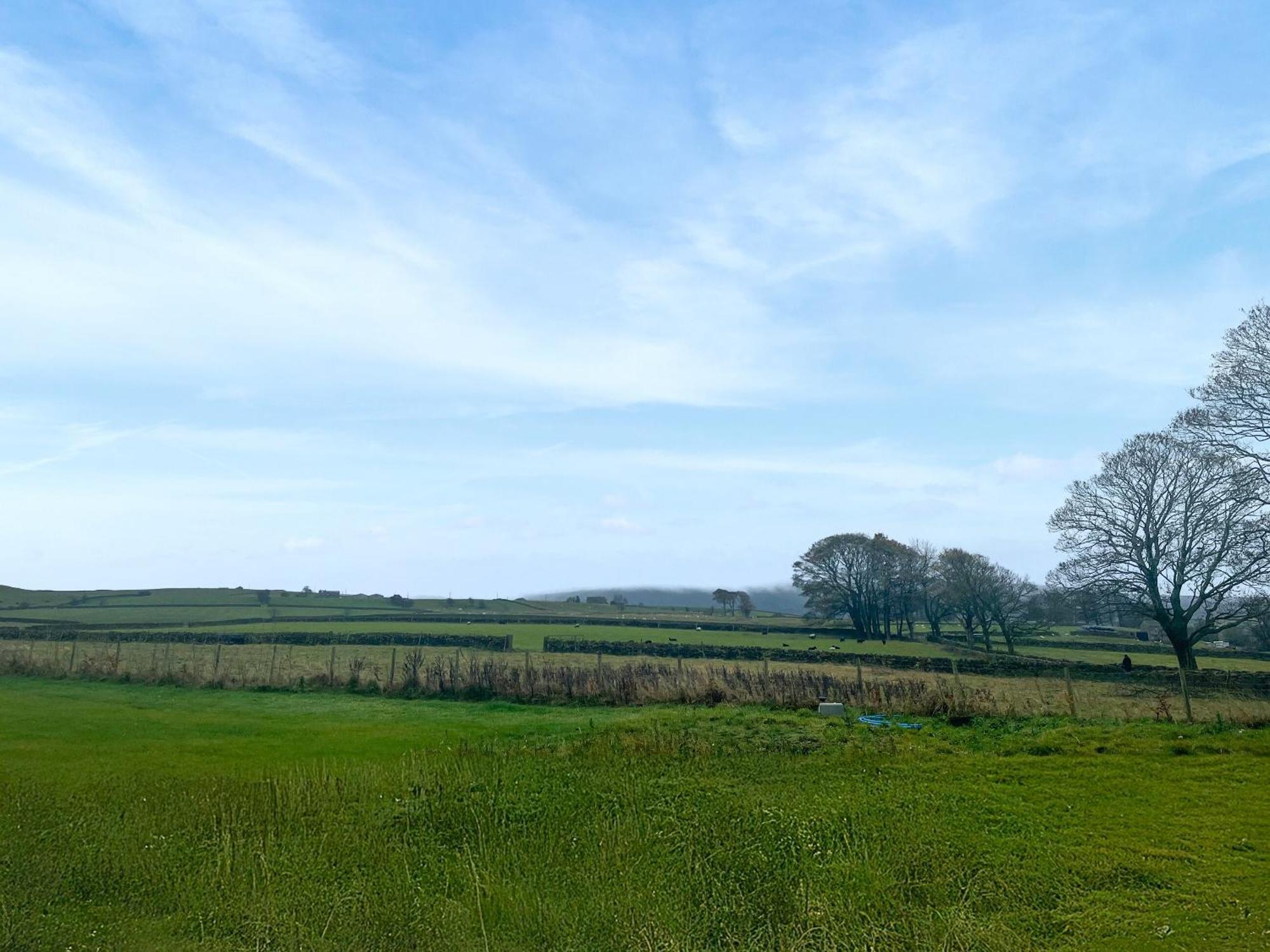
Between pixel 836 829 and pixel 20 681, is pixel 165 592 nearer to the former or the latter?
pixel 20 681

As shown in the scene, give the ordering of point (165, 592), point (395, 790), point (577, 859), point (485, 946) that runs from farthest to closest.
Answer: point (165, 592), point (395, 790), point (577, 859), point (485, 946)

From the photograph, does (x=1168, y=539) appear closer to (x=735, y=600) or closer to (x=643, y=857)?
(x=643, y=857)

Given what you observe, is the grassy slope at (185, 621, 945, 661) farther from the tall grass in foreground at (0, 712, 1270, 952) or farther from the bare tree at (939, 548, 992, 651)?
the tall grass in foreground at (0, 712, 1270, 952)

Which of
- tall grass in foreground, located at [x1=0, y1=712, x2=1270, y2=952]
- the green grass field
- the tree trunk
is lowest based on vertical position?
the green grass field

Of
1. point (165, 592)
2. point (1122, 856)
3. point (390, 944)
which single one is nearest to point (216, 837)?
point (390, 944)

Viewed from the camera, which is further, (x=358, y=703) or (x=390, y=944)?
(x=358, y=703)

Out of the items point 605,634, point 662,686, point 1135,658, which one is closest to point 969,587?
point 1135,658

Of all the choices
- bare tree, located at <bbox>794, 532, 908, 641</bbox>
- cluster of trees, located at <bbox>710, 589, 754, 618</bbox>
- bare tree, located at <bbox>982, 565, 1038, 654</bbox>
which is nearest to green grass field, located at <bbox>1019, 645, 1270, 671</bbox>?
bare tree, located at <bbox>982, 565, 1038, 654</bbox>

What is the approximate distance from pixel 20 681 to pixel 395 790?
27.1 metres

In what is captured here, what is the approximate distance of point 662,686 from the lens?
103 ft

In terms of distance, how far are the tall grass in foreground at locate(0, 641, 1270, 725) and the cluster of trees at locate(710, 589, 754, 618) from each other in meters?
103

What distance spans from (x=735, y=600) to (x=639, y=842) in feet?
488

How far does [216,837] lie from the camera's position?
14219mm

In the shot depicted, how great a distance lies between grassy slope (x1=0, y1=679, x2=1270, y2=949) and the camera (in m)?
11.2
